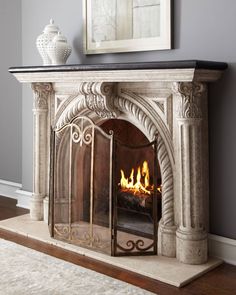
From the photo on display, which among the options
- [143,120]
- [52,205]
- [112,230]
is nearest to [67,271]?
[112,230]

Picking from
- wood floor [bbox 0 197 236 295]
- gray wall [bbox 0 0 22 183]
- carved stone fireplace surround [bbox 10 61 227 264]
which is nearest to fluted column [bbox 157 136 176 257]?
carved stone fireplace surround [bbox 10 61 227 264]

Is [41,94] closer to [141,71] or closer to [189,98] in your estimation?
[141,71]

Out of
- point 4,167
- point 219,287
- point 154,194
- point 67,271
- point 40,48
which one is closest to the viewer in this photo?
point 219,287

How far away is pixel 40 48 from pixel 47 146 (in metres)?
0.74

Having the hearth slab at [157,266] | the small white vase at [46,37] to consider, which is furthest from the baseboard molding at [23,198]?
the small white vase at [46,37]

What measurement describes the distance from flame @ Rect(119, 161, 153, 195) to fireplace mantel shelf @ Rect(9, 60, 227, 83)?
0.64 m

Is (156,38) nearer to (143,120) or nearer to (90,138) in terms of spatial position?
(143,120)

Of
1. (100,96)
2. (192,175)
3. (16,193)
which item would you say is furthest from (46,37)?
(16,193)

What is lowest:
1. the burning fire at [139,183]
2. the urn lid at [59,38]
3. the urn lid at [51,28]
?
the burning fire at [139,183]

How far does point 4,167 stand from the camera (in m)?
4.70

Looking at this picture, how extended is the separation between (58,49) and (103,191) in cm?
113

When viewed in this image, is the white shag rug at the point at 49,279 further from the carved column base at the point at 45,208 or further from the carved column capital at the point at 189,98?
the carved column capital at the point at 189,98

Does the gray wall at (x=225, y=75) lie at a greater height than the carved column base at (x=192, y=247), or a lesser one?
greater

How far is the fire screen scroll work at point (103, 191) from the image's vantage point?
295 cm
